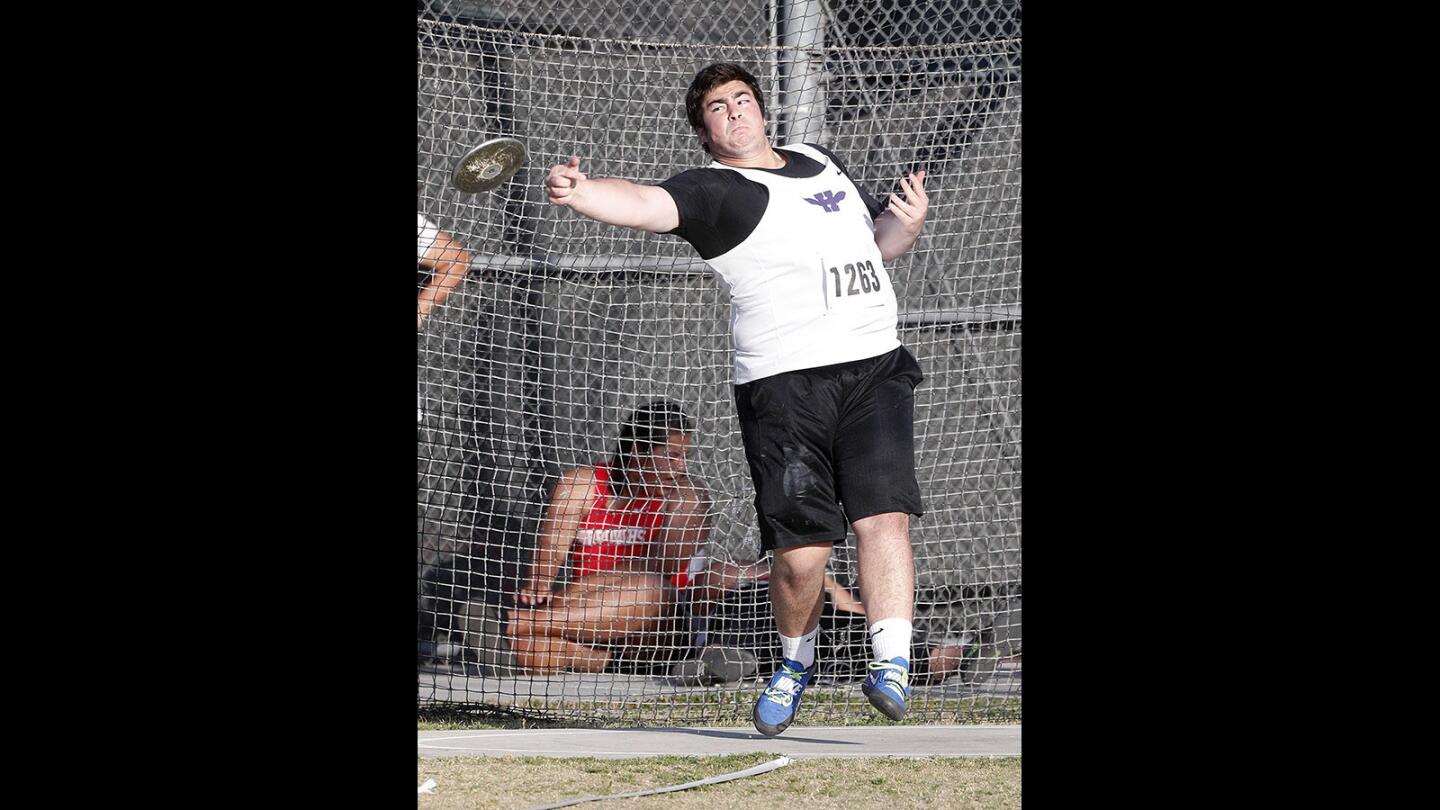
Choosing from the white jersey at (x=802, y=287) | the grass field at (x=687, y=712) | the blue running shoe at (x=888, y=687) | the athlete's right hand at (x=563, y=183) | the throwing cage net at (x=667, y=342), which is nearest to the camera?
the athlete's right hand at (x=563, y=183)

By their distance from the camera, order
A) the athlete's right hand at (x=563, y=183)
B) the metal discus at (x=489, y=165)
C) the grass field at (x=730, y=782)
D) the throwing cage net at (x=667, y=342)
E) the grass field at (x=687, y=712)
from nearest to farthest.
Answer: the athlete's right hand at (x=563, y=183)
the metal discus at (x=489, y=165)
the grass field at (x=730, y=782)
the grass field at (x=687, y=712)
the throwing cage net at (x=667, y=342)

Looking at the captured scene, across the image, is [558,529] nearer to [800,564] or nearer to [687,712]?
[687,712]

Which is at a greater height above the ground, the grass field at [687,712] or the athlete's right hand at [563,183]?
the athlete's right hand at [563,183]

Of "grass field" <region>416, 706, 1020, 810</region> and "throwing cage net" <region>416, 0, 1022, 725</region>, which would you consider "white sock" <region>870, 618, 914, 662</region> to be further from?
"throwing cage net" <region>416, 0, 1022, 725</region>

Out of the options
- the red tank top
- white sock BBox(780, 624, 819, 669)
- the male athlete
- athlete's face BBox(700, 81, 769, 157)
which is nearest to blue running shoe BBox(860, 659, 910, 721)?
the male athlete

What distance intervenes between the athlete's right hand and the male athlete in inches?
16.4

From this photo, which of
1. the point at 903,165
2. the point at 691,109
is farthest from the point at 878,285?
the point at 903,165

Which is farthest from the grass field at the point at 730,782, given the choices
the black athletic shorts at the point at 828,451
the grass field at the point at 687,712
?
the grass field at the point at 687,712

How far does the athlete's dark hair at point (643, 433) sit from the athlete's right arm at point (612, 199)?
7.10ft

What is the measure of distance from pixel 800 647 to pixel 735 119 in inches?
60.2

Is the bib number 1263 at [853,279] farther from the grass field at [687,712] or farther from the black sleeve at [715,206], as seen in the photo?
the grass field at [687,712]

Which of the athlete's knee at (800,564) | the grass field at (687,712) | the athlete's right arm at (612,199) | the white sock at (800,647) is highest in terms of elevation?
the athlete's right arm at (612,199)

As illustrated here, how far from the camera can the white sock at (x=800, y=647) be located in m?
4.38

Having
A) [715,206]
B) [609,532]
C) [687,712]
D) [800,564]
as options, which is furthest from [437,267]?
[800,564]
